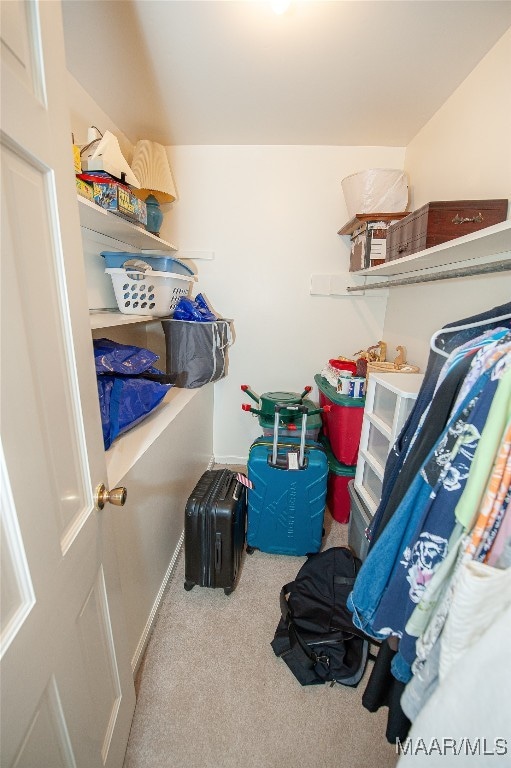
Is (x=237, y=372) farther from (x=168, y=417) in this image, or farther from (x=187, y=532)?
(x=187, y=532)

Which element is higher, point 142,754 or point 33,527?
point 33,527

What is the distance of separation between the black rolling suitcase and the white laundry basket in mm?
993

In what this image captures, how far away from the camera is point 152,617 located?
50.3 inches

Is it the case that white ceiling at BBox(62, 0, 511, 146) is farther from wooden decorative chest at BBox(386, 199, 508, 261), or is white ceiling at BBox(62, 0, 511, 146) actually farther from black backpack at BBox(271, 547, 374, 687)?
black backpack at BBox(271, 547, 374, 687)

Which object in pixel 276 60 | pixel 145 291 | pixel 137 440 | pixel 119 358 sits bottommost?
pixel 137 440

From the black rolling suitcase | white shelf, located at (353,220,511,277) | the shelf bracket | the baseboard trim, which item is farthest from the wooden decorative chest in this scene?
the baseboard trim

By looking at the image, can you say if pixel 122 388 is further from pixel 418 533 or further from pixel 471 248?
pixel 471 248

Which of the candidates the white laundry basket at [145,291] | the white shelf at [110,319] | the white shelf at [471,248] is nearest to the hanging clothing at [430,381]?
the white shelf at [471,248]

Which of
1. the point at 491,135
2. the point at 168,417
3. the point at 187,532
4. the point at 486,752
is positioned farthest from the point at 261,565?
the point at 491,135

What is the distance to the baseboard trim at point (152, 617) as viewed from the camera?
1.12 meters

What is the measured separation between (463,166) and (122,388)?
5.98 ft

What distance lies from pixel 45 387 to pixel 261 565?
1.54 m

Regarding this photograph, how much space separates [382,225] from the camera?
5.67 feet
